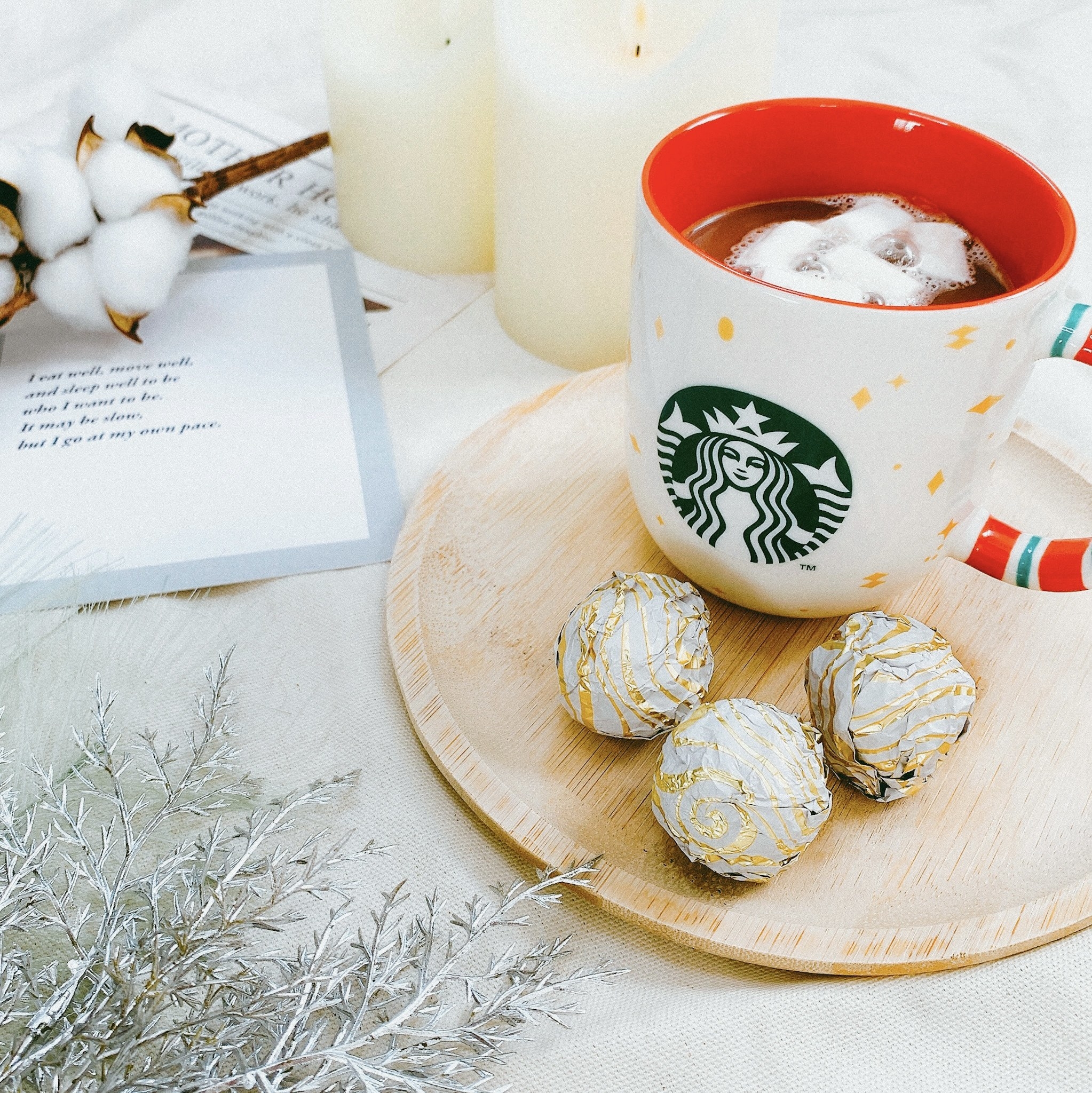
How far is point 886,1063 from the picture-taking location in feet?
1.16

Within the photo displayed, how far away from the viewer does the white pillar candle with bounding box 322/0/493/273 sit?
24.4 inches

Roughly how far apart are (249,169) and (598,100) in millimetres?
258

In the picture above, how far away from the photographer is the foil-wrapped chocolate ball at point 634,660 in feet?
1.28

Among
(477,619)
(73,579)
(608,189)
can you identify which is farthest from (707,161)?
(73,579)

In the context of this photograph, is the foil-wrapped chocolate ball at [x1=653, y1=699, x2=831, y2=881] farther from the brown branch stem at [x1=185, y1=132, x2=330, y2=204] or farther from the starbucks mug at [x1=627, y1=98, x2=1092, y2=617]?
the brown branch stem at [x1=185, y1=132, x2=330, y2=204]

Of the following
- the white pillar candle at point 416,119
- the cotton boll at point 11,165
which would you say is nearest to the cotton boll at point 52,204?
the cotton boll at point 11,165

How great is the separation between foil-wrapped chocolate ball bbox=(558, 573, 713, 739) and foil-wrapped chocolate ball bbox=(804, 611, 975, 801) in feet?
0.16

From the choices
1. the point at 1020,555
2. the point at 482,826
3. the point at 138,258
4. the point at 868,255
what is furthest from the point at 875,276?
the point at 138,258

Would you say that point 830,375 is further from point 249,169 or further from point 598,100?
point 249,169

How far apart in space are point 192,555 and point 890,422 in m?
0.32

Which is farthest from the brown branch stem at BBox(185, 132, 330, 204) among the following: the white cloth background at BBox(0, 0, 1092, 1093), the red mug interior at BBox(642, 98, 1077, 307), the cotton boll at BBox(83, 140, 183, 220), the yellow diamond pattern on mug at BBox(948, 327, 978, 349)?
the yellow diamond pattern on mug at BBox(948, 327, 978, 349)

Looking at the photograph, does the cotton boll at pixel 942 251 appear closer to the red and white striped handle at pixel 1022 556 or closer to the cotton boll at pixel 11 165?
the red and white striped handle at pixel 1022 556

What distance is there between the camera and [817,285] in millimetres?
420

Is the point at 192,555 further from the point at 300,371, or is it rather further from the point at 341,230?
the point at 341,230
